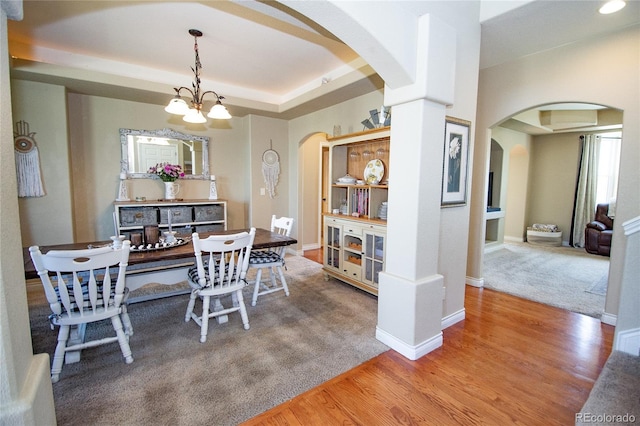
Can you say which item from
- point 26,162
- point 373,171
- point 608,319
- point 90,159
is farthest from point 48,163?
point 608,319

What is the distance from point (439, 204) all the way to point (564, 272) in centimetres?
360

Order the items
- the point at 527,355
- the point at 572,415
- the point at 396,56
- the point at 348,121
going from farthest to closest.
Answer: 1. the point at 348,121
2. the point at 527,355
3. the point at 396,56
4. the point at 572,415

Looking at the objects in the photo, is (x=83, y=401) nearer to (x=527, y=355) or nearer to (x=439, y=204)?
(x=439, y=204)

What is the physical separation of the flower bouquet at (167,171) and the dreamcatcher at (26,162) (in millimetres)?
1280

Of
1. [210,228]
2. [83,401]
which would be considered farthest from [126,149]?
[83,401]

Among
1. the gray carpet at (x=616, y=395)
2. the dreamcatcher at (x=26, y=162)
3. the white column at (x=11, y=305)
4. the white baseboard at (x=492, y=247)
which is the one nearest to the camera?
the white column at (x=11, y=305)

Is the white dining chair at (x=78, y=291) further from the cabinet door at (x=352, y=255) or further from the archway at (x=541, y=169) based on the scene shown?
the archway at (x=541, y=169)

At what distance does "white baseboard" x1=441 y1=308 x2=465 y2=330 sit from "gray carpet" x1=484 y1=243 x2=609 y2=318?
117 centimetres

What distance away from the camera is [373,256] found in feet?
11.2

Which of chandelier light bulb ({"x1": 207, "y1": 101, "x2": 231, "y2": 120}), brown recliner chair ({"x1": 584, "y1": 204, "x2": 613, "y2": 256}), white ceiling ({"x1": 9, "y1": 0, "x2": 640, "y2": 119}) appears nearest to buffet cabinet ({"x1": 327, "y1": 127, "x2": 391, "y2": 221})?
white ceiling ({"x1": 9, "y1": 0, "x2": 640, "y2": 119})

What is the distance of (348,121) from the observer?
171 inches

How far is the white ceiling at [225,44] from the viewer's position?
2500mm

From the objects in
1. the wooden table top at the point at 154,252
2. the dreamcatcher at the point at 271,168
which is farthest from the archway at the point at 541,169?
the dreamcatcher at the point at 271,168

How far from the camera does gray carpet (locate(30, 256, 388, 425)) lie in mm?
1760
